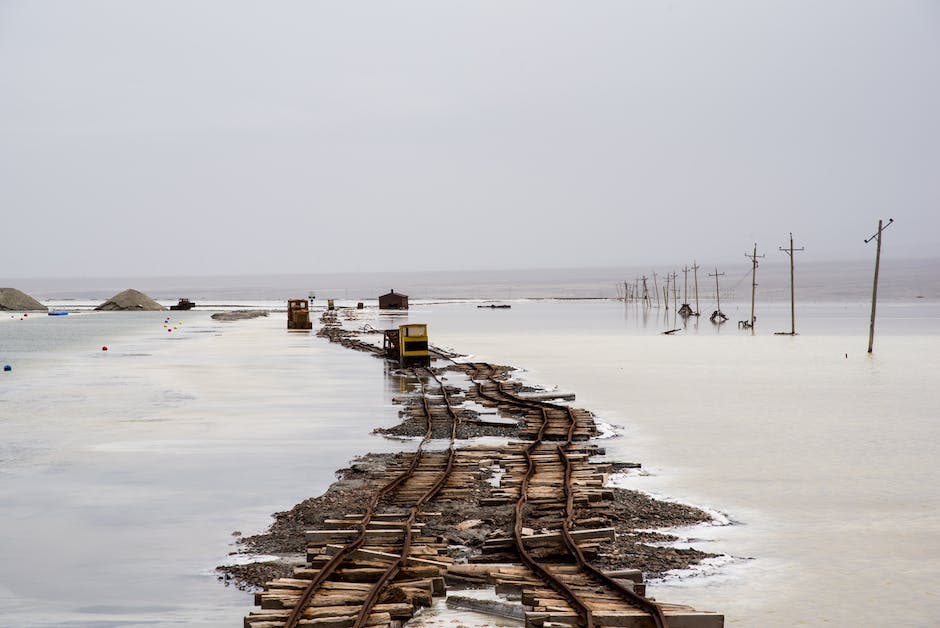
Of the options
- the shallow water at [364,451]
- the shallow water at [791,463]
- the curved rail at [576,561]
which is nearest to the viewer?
the curved rail at [576,561]

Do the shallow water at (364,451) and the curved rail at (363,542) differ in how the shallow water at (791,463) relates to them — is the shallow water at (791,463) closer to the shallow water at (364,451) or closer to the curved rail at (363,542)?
the shallow water at (364,451)

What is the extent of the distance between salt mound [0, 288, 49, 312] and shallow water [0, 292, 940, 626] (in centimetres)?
9344

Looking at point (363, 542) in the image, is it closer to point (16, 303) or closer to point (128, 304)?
point (128, 304)

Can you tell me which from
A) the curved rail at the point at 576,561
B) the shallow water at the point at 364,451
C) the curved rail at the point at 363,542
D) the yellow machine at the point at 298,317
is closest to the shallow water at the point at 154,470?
the shallow water at the point at 364,451

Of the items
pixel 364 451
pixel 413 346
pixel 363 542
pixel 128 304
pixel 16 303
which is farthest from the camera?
pixel 16 303

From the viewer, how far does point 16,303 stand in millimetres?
137500

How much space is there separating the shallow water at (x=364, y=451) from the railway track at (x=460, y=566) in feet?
2.94

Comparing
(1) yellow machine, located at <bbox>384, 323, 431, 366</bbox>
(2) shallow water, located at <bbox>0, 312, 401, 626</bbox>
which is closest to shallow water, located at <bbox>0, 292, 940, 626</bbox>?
(2) shallow water, located at <bbox>0, 312, 401, 626</bbox>

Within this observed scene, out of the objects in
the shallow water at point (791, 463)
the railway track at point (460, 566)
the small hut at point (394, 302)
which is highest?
the railway track at point (460, 566)

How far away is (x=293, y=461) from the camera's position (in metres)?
20.0

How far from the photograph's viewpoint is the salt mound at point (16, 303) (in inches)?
5359

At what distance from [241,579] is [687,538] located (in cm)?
562

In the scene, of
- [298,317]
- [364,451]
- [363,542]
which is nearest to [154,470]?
[364,451]

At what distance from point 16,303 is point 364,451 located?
425 ft
